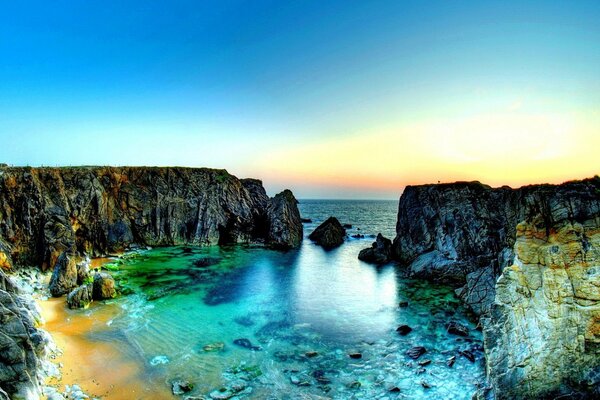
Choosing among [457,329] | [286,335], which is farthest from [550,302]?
[286,335]

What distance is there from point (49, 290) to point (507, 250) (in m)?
35.4

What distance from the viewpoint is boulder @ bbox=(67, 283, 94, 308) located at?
23.8 m

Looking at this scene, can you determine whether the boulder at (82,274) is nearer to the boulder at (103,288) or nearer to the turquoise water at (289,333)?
the boulder at (103,288)

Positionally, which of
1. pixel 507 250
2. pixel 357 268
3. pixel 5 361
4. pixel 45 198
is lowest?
pixel 357 268

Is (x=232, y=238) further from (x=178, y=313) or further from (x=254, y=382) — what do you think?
(x=254, y=382)

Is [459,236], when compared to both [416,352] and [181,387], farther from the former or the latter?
[181,387]

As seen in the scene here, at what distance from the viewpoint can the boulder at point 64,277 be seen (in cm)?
2605

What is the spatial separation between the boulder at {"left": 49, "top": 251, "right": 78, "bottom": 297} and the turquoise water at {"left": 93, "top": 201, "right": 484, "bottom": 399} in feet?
14.5

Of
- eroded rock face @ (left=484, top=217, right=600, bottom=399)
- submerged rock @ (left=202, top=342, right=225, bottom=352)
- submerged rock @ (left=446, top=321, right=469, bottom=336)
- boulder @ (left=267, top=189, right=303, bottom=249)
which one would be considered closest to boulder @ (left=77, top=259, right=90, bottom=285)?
submerged rock @ (left=202, top=342, right=225, bottom=352)

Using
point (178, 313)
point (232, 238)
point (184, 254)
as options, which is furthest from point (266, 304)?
point (232, 238)

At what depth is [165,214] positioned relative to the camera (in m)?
52.2

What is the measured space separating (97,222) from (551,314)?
160 feet

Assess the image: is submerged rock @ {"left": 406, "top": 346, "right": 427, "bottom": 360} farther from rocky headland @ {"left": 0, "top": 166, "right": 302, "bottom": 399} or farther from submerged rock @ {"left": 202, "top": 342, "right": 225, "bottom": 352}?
rocky headland @ {"left": 0, "top": 166, "right": 302, "bottom": 399}

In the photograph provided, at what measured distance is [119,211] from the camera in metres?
48.2
